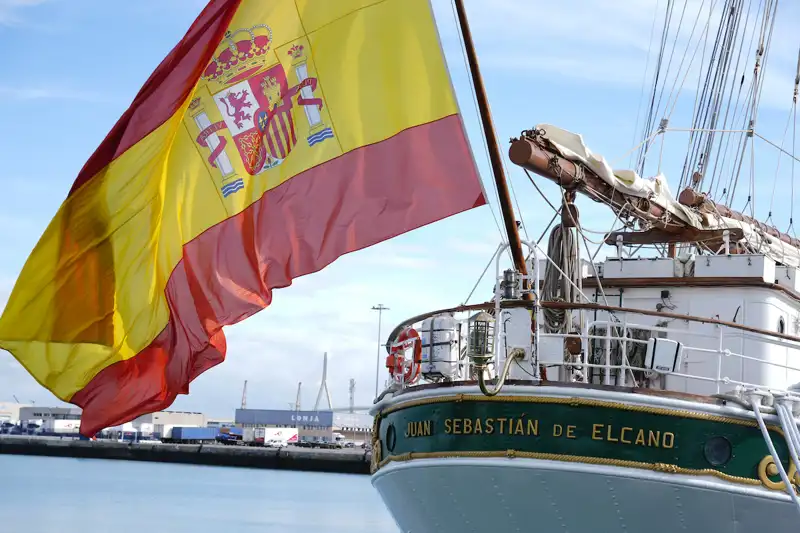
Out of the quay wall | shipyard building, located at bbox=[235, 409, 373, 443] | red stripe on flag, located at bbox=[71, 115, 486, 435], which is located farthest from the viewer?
shipyard building, located at bbox=[235, 409, 373, 443]

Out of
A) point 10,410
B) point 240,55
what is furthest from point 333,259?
point 10,410

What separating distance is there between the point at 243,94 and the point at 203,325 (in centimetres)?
298

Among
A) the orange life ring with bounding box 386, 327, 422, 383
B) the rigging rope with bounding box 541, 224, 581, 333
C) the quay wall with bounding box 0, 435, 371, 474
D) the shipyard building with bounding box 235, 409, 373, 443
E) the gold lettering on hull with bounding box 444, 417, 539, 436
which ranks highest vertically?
the shipyard building with bounding box 235, 409, 373, 443

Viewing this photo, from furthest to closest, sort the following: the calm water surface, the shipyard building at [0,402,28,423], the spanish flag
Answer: the shipyard building at [0,402,28,423] → the calm water surface → the spanish flag

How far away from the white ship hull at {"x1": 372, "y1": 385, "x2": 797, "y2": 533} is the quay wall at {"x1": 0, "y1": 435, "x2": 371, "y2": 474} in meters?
75.8

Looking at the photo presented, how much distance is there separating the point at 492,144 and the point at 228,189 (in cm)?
362

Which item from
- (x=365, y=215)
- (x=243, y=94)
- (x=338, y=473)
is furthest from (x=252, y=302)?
(x=338, y=473)

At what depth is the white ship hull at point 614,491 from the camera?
14.8 m

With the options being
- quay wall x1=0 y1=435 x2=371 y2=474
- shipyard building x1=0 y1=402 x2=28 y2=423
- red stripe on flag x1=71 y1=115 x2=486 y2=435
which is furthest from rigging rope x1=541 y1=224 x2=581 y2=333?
shipyard building x1=0 y1=402 x2=28 y2=423

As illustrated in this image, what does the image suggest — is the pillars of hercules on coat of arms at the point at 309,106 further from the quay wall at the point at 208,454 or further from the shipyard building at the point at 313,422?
the shipyard building at the point at 313,422

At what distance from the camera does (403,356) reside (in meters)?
17.1

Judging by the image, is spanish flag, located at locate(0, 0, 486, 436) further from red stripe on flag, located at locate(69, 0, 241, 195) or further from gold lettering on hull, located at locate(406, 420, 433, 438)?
gold lettering on hull, located at locate(406, 420, 433, 438)

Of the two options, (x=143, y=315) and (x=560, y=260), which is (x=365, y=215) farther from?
(x=560, y=260)

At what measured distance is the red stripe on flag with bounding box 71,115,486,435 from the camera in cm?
1405
